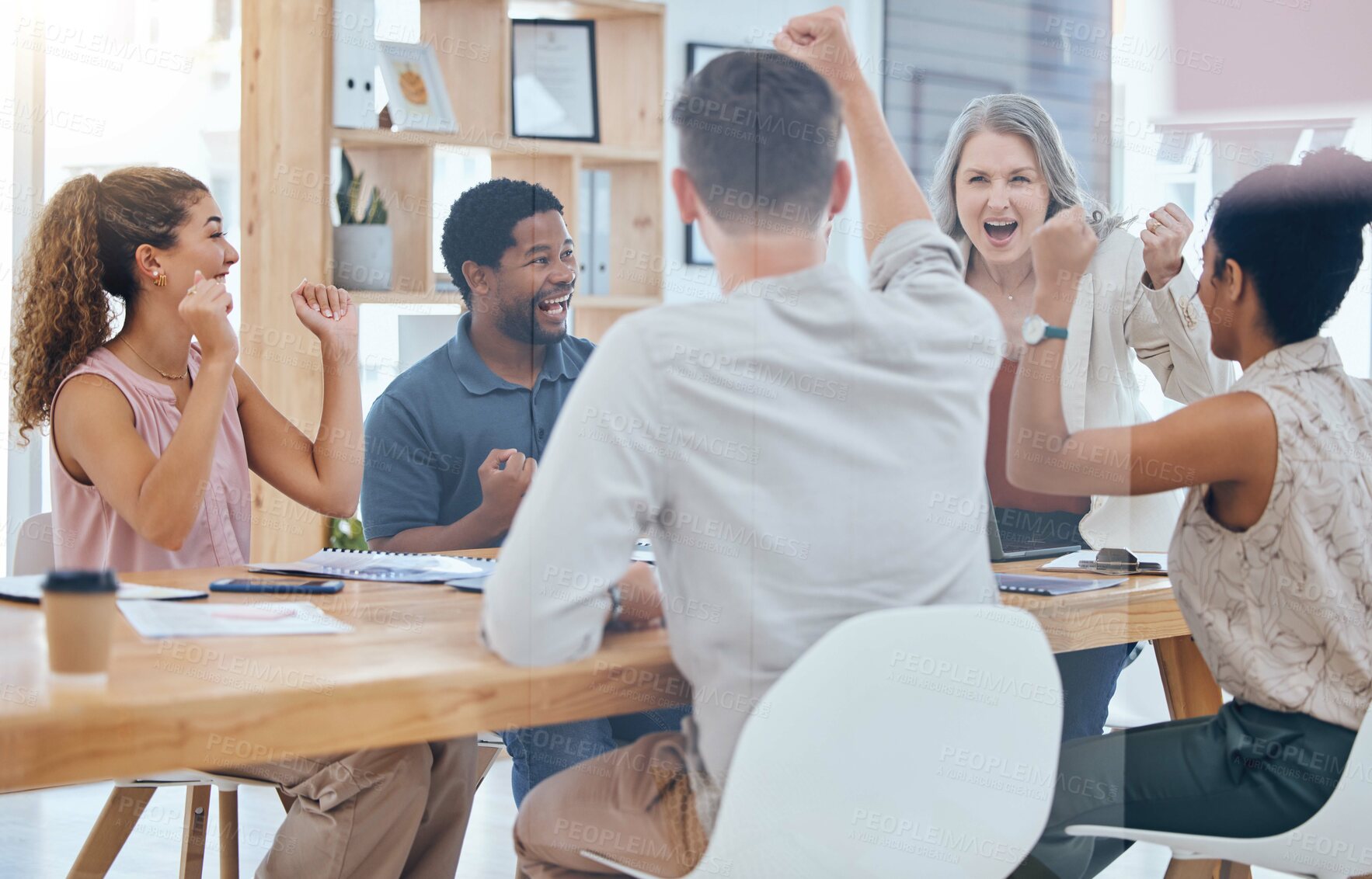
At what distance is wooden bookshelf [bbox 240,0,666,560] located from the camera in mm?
1527

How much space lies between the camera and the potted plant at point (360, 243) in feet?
9.27

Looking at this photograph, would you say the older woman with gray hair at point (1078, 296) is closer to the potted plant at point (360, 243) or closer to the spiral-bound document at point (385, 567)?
the spiral-bound document at point (385, 567)

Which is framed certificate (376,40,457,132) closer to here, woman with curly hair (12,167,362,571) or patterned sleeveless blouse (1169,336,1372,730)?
woman with curly hair (12,167,362,571)

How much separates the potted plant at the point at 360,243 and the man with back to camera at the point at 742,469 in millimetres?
1537

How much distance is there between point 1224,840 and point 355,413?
1.34 metres

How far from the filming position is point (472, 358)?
1893 millimetres

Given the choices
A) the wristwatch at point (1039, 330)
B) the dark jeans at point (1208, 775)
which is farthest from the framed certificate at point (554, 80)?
the dark jeans at point (1208, 775)

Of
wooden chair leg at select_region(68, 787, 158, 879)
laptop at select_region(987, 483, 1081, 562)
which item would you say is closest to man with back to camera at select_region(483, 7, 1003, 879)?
laptop at select_region(987, 483, 1081, 562)

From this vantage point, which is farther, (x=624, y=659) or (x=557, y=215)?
(x=557, y=215)

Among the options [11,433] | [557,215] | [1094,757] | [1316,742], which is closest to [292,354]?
[11,433]

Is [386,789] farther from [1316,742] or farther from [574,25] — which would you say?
[1316,742]

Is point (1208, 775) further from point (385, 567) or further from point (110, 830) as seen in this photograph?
point (110, 830)

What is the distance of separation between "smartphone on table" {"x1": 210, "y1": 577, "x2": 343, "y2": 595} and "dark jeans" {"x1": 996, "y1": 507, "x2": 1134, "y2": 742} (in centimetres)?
81

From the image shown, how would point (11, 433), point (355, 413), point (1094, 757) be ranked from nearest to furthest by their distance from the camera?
point (1094, 757), point (355, 413), point (11, 433)
